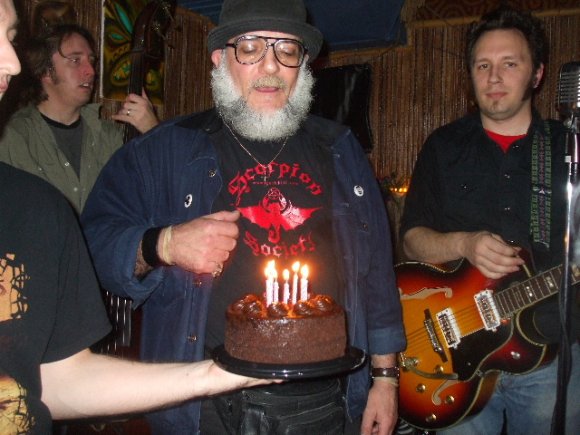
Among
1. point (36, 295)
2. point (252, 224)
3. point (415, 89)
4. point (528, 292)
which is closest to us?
point (36, 295)

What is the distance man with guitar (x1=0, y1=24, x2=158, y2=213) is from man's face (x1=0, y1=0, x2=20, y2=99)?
2513mm

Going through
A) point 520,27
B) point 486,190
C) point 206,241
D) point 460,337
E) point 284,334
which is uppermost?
point 520,27

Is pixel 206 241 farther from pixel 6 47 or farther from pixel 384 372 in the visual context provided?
pixel 384 372

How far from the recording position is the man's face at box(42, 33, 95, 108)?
171 inches

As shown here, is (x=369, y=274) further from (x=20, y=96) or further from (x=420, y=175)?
(x=20, y=96)

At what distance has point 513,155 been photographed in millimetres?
3303

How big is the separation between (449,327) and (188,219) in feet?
6.33

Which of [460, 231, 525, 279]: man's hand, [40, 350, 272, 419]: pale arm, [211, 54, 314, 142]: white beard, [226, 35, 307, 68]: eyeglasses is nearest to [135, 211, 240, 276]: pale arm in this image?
[40, 350, 272, 419]: pale arm

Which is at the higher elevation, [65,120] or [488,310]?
[65,120]

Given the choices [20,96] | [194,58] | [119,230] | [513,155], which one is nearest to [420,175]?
[513,155]

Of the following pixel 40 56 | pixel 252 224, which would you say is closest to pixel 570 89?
pixel 252 224

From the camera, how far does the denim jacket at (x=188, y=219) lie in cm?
238

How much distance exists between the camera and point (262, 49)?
2.69 m

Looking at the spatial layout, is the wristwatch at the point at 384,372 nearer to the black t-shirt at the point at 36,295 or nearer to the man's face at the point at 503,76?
the black t-shirt at the point at 36,295
